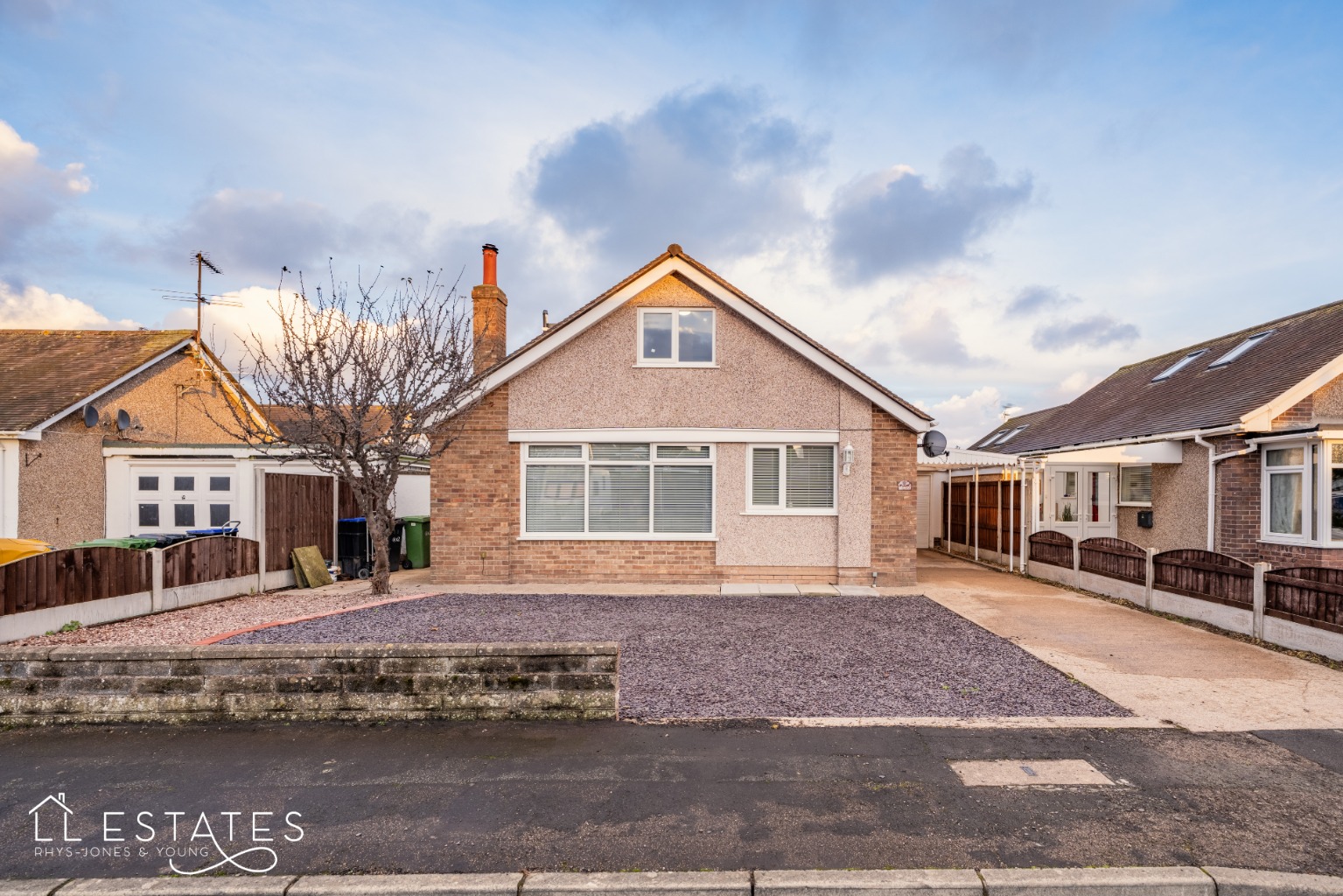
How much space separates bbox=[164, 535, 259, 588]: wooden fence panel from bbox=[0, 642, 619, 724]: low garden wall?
5.19 m

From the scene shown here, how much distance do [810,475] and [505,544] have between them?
17.7 ft

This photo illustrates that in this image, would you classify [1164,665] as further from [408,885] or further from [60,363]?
[60,363]

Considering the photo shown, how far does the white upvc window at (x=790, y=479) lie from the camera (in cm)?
1175

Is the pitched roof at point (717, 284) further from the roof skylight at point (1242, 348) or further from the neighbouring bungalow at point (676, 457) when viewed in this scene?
the roof skylight at point (1242, 348)

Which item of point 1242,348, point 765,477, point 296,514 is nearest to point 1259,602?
point 765,477

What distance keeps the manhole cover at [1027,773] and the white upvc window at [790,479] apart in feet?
24.4

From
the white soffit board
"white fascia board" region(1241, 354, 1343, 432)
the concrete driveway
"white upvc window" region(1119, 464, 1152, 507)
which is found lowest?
the concrete driveway

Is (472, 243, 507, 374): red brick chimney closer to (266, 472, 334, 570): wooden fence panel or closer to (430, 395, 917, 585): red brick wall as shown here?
(430, 395, 917, 585): red brick wall

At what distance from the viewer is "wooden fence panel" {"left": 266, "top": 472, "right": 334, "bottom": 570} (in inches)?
455

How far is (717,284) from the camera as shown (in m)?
11.8

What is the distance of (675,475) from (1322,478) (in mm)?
9746

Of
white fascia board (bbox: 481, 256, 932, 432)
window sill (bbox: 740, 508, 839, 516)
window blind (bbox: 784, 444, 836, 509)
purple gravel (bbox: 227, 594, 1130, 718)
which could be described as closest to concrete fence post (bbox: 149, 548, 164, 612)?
purple gravel (bbox: 227, 594, 1130, 718)

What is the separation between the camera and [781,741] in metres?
4.61

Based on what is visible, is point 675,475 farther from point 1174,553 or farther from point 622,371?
point 1174,553
